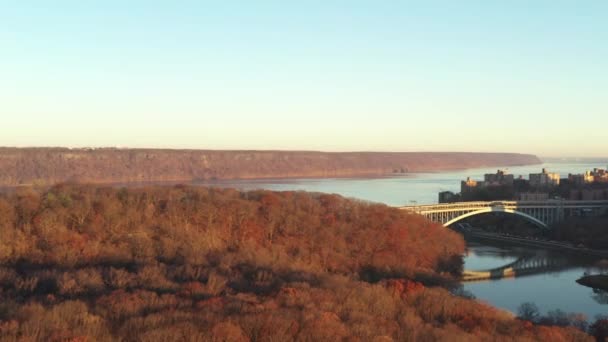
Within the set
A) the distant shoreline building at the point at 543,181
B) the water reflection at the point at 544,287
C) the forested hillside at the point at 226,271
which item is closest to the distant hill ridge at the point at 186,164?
the forested hillside at the point at 226,271

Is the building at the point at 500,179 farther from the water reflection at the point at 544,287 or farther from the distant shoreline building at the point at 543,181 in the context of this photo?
the water reflection at the point at 544,287

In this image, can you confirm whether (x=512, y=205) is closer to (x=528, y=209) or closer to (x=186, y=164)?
(x=528, y=209)

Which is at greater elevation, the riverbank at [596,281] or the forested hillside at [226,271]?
the forested hillside at [226,271]

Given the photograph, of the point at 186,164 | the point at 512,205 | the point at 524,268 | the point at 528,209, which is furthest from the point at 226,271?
the point at 186,164

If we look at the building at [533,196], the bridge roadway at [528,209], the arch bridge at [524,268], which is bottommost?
the arch bridge at [524,268]

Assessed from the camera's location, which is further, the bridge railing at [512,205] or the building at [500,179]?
the building at [500,179]

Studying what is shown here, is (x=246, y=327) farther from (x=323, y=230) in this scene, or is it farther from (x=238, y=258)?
(x=323, y=230)
